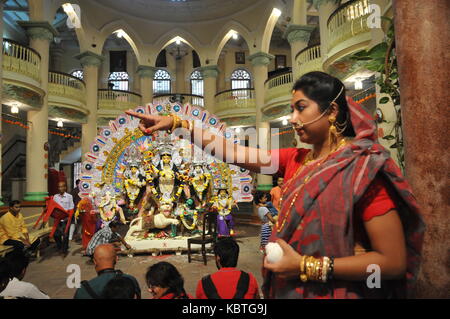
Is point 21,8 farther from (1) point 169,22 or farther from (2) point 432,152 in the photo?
(2) point 432,152

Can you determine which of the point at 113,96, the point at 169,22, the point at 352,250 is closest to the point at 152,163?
the point at 352,250

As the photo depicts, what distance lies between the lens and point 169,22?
631 inches

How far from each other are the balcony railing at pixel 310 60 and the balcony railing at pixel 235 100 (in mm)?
4635

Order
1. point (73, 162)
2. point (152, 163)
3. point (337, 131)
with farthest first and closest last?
point (73, 162)
point (152, 163)
point (337, 131)

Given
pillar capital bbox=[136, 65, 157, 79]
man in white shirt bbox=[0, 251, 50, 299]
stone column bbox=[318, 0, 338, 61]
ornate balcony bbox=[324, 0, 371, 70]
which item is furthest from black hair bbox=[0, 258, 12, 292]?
pillar capital bbox=[136, 65, 157, 79]

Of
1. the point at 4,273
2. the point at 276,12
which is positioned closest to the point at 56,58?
the point at 276,12

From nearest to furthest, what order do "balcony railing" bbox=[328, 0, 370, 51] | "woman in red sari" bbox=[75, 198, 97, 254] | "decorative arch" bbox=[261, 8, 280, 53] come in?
"woman in red sari" bbox=[75, 198, 97, 254], "balcony railing" bbox=[328, 0, 370, 51], "decorative arch" bbox=[261, 8, 280, 53]

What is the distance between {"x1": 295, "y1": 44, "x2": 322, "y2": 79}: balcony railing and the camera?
33.0 feet

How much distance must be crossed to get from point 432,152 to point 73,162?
62.0 feet

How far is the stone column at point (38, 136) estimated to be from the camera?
10.6m

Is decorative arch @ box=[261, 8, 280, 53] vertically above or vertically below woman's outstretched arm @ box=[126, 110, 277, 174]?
above

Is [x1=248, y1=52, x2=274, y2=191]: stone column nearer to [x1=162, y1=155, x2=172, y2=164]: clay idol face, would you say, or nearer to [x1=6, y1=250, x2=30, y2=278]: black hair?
[x1=162, y1=155, x2=172, y2=164]: clay idol face

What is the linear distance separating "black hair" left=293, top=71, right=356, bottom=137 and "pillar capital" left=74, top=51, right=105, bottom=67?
14.8 meters

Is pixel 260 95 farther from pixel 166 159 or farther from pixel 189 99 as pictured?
pixel 166 159
